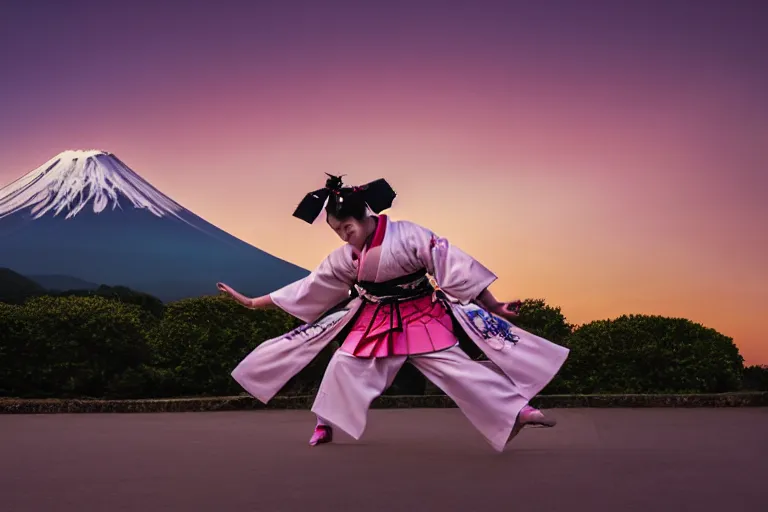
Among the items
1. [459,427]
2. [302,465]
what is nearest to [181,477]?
[302,465]

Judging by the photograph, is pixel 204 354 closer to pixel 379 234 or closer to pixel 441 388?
pixel 379 234

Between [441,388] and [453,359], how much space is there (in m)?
0.22

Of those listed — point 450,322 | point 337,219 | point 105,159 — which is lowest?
point 450,322

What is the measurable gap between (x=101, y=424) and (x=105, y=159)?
2048 centimetres

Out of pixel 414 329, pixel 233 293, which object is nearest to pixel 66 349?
pixel 233 293

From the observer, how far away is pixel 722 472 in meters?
5.71

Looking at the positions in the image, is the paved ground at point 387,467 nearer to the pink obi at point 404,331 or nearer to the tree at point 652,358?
the pink obi at point 404,331

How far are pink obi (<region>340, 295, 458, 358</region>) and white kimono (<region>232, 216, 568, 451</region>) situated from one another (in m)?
0.08

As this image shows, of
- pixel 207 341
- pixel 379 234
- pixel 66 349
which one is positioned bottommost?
pixel 66 349

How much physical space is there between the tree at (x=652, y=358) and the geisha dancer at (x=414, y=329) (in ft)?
17.5

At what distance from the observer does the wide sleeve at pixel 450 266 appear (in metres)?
6.99

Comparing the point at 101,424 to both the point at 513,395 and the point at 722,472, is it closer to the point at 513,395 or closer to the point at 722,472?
the point at 513,395

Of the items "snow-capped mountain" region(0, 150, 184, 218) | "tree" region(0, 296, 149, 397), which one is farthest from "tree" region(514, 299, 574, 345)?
"snow-capped mountain" region(0, 150, 184, 218)

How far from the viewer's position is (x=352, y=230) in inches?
286
